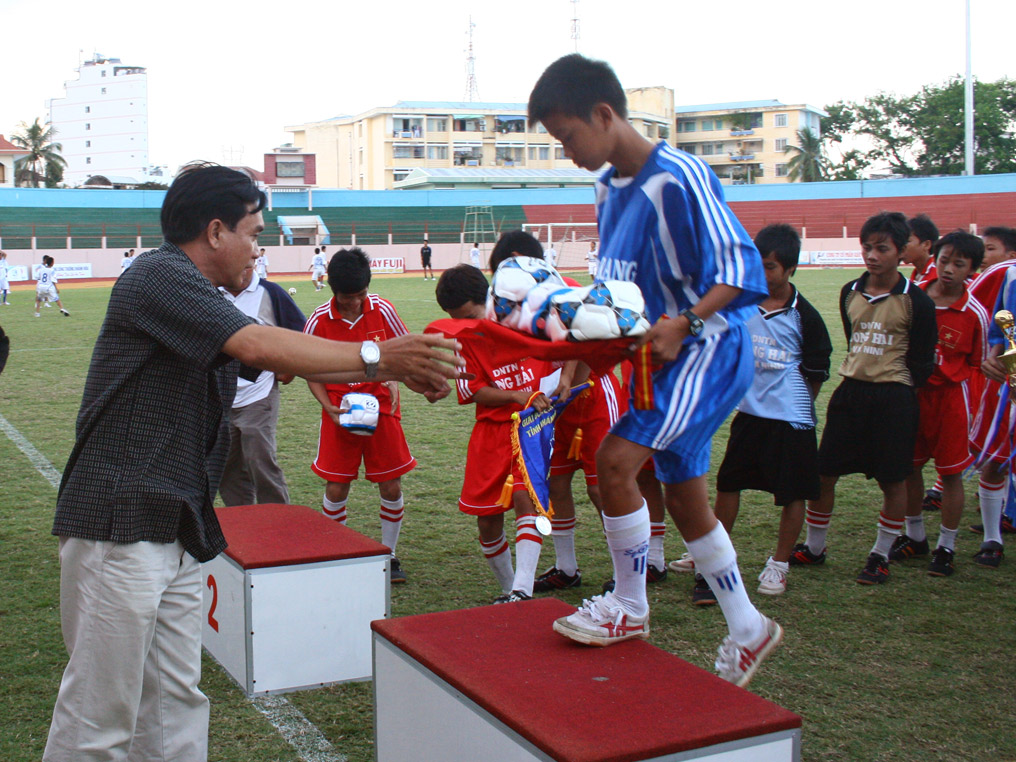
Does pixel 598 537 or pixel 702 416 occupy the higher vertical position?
pixel 702 416

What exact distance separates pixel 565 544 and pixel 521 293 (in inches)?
104

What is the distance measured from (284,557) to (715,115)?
100270mm

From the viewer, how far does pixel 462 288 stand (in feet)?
16.3

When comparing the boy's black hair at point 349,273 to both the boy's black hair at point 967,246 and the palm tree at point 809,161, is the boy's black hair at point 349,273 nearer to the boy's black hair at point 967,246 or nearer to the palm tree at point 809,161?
the boy's black hair at point 967,246

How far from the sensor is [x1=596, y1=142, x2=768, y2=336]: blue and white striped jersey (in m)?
3.02

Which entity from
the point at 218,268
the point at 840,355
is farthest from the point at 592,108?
the point at 840,355

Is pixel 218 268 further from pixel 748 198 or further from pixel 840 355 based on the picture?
pixel 748 198

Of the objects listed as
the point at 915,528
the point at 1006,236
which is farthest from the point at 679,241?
the point at 1006,236

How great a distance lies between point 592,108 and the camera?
122 inches

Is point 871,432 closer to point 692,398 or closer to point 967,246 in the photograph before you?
point 967,246

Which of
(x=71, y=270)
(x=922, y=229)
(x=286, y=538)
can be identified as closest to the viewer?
(x=286, y=538)

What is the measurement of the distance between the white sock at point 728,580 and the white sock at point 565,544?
1946 mm

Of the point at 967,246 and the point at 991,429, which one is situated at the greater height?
the point at 967,246

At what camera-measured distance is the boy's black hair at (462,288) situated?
4957 millimetres
